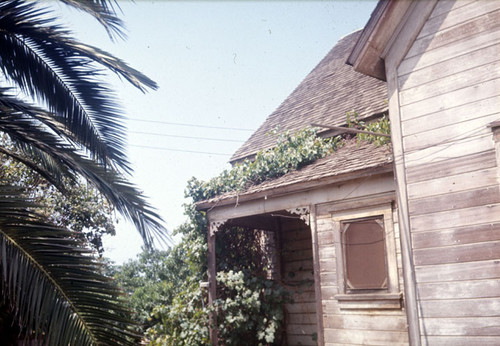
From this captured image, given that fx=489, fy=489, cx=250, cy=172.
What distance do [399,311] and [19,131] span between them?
583 centimetres

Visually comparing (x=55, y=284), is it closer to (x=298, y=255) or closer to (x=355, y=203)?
(x=355, y=203)

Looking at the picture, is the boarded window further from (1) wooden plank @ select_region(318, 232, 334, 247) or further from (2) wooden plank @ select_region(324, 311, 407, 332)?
(2) wooden plank @ select_region(324, 311, 407, 332)

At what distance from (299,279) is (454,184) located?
553 centimetres

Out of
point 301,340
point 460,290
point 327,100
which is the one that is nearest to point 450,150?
point 460,290

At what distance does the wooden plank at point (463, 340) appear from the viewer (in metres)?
5.41

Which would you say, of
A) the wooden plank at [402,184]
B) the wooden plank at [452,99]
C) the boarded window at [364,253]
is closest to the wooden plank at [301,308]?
the boarded window at [364,253]

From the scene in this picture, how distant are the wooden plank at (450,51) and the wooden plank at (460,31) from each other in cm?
4

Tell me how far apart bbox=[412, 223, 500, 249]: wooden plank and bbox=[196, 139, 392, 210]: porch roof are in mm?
1591

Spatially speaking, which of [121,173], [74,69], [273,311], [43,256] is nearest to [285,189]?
[273,311]

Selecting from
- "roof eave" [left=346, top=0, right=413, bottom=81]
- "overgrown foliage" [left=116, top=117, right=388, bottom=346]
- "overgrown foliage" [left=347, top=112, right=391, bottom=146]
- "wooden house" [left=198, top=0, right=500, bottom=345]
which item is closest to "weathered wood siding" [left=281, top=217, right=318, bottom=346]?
"overgrown foliage" [left=116, top=117, right=388, bottom=346]

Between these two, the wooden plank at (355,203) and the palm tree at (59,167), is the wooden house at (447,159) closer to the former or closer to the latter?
the wooden plank at (355,203)

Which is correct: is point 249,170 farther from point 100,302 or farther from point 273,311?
point 100,302

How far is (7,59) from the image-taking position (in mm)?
5781

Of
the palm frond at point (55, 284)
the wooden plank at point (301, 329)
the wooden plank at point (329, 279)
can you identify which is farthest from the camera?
the wooden plank at point (301, 329)
